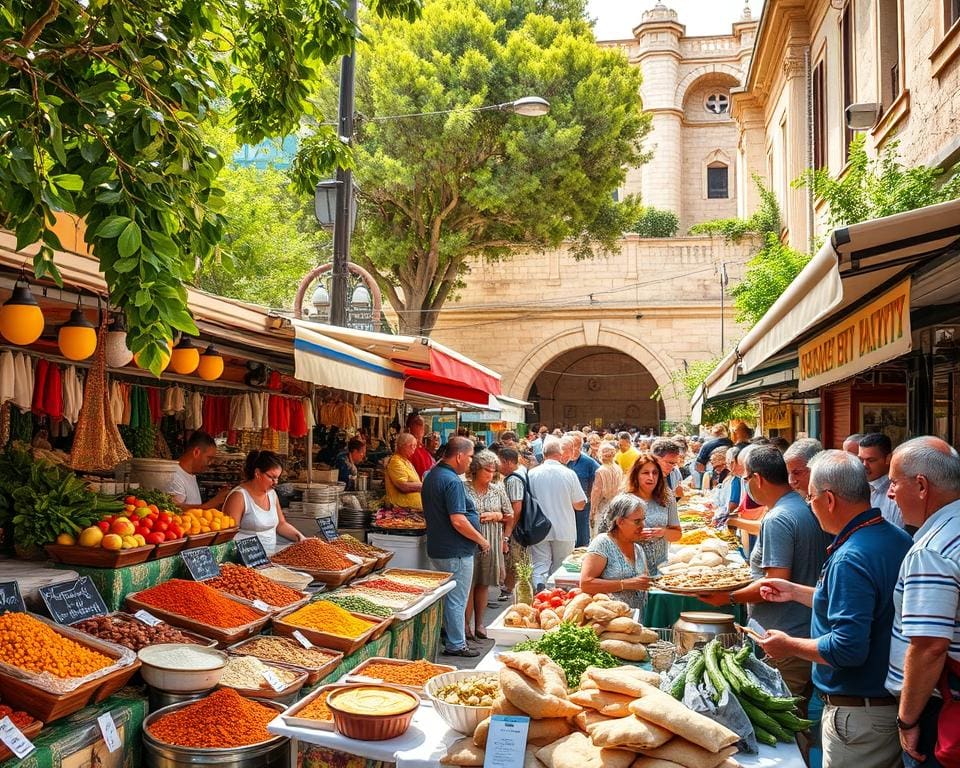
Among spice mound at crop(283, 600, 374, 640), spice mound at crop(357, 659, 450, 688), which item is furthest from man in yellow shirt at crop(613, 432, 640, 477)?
spice mound at crop(357, 659, 450, 688)

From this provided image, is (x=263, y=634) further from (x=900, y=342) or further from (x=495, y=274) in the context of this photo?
(x=495, y=274)

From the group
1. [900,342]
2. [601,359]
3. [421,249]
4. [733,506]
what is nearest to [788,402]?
[733,506]

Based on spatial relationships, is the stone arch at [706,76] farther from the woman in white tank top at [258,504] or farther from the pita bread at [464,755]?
the pita bread at [464,755]

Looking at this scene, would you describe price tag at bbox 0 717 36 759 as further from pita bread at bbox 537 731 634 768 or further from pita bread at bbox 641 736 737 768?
pita bread at bbox 641 736 737 768

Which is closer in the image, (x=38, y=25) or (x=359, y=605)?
Result: (x=38, y=25)

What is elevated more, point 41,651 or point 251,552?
point 251,552

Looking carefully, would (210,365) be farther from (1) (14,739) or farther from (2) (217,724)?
(1) (14,739)

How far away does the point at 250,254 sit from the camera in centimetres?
2155

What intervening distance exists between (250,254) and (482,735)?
19.6 metres

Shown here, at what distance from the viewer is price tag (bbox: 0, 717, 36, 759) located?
348 centimetres

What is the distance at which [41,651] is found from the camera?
3967mm

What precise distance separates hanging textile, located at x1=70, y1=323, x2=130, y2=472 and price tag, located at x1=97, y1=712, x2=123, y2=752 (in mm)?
1856

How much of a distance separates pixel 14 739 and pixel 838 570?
3.32 metres

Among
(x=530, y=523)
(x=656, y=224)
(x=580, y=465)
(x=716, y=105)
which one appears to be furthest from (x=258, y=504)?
(x=716, y=105)
